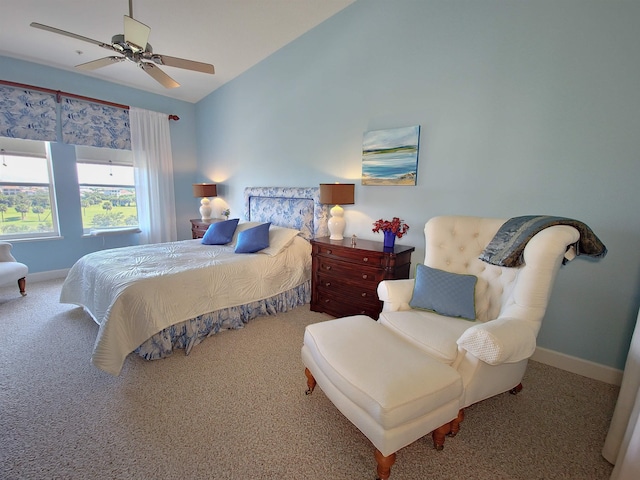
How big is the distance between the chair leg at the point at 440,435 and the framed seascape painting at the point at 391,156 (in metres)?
2.00

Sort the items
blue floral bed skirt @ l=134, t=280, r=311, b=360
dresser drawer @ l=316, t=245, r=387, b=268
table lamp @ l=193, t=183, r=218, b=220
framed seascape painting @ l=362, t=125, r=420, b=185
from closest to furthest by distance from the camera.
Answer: blue floral bed skirt @ l=134, t=280, r=311, b=360 < dresser drawer @ l=316, t=245, r=387, b=268 < framed seascape painting @ l=362, t=125, r=420, b=185 < table lamp @ l=193, t=183, r=218, b=220

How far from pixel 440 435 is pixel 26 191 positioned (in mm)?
5549

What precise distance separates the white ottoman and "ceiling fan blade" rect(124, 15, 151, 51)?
244 cm

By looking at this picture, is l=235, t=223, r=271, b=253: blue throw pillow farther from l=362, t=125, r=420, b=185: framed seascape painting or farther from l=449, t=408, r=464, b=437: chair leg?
l=449, t=408, r=464, b=437: chair leg

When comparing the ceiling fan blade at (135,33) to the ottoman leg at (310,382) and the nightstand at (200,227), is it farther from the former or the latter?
the nightstand at (200,227)

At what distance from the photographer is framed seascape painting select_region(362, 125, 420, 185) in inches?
106

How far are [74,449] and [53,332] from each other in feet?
5.49

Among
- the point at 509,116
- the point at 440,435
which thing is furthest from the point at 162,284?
the point at 509,116

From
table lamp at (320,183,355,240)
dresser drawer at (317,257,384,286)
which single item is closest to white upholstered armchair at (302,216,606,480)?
dresser drawer at (317,257,384,286)

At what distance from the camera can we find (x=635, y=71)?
1767mm

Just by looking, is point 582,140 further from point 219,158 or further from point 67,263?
point 67,263

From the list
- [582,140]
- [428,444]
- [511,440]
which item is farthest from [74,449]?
[582,140]

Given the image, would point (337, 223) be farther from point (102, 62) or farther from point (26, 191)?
point (26, 191)

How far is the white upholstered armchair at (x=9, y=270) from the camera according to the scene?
298cm
